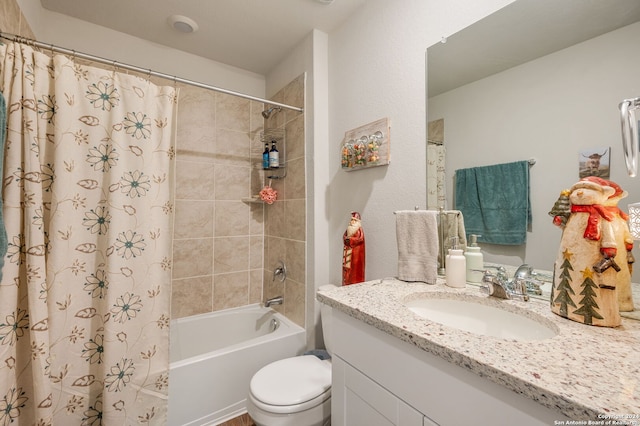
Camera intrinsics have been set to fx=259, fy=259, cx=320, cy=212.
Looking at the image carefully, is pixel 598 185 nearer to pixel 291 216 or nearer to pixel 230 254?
pixel 291 216

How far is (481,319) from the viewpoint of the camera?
887 mm

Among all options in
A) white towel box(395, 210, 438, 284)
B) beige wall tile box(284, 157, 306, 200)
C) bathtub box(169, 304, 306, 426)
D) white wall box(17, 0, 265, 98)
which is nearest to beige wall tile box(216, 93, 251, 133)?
white wall box(17, 0, 265, 98)

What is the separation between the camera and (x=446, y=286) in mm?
1035

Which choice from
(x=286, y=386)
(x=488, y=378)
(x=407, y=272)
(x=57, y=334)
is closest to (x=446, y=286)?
(x=407, y=272)

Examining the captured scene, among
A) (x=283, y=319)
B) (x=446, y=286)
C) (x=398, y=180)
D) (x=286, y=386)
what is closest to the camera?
(x=446, y=286)

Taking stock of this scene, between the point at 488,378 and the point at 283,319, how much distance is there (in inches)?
65.5

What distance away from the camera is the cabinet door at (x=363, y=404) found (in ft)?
2.23

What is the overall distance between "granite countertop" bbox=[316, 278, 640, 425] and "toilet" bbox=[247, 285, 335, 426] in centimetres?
55

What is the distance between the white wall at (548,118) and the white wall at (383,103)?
21 centimetres

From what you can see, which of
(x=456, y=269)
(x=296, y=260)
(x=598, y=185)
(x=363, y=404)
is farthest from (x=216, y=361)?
(x=598, y=185)

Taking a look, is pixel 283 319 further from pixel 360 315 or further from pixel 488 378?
pixel 488 378

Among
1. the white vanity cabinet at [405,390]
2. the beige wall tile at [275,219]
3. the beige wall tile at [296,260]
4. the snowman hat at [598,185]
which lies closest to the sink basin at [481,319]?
the white vanity cabinet at [405,390]

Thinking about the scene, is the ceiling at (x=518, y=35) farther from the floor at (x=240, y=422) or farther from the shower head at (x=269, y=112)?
the floor at (x=240, y=422)

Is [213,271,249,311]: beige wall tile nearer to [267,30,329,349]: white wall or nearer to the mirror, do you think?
[267,30,329,349]: white wall
